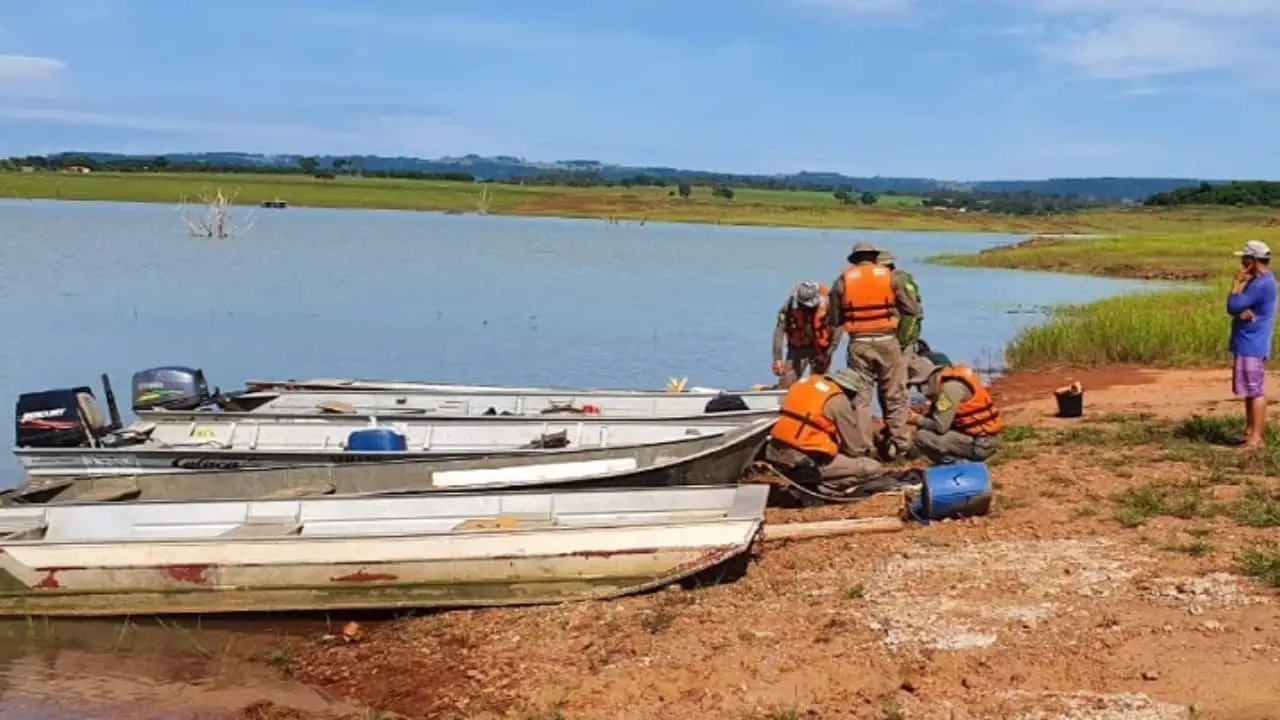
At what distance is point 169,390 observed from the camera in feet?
43.8

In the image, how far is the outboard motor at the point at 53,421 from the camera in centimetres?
1159

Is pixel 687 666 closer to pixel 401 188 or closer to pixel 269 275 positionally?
pixel 269 275

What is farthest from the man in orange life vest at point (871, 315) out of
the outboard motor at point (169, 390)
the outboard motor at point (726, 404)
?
the outboard motor at point (169, 390)

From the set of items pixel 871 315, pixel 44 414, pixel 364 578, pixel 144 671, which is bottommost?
pixel 144 671

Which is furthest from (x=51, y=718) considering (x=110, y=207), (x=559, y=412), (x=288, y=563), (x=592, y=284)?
(x=110, y=207)

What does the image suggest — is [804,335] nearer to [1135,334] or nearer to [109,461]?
[109,461]

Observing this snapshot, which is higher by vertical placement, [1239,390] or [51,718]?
[1239,390]

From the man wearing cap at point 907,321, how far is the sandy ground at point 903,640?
2.52 metres

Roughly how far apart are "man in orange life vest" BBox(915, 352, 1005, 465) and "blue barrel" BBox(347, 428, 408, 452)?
4.46m

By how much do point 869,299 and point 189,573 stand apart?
Result: 550 centimetres

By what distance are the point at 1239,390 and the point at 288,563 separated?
7.16 metres

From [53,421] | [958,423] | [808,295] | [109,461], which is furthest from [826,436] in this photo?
[53,421]

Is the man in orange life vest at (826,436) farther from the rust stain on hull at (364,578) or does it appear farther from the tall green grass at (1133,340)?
the tall green grass at (1133,340)

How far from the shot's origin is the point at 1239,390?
10.4 m
